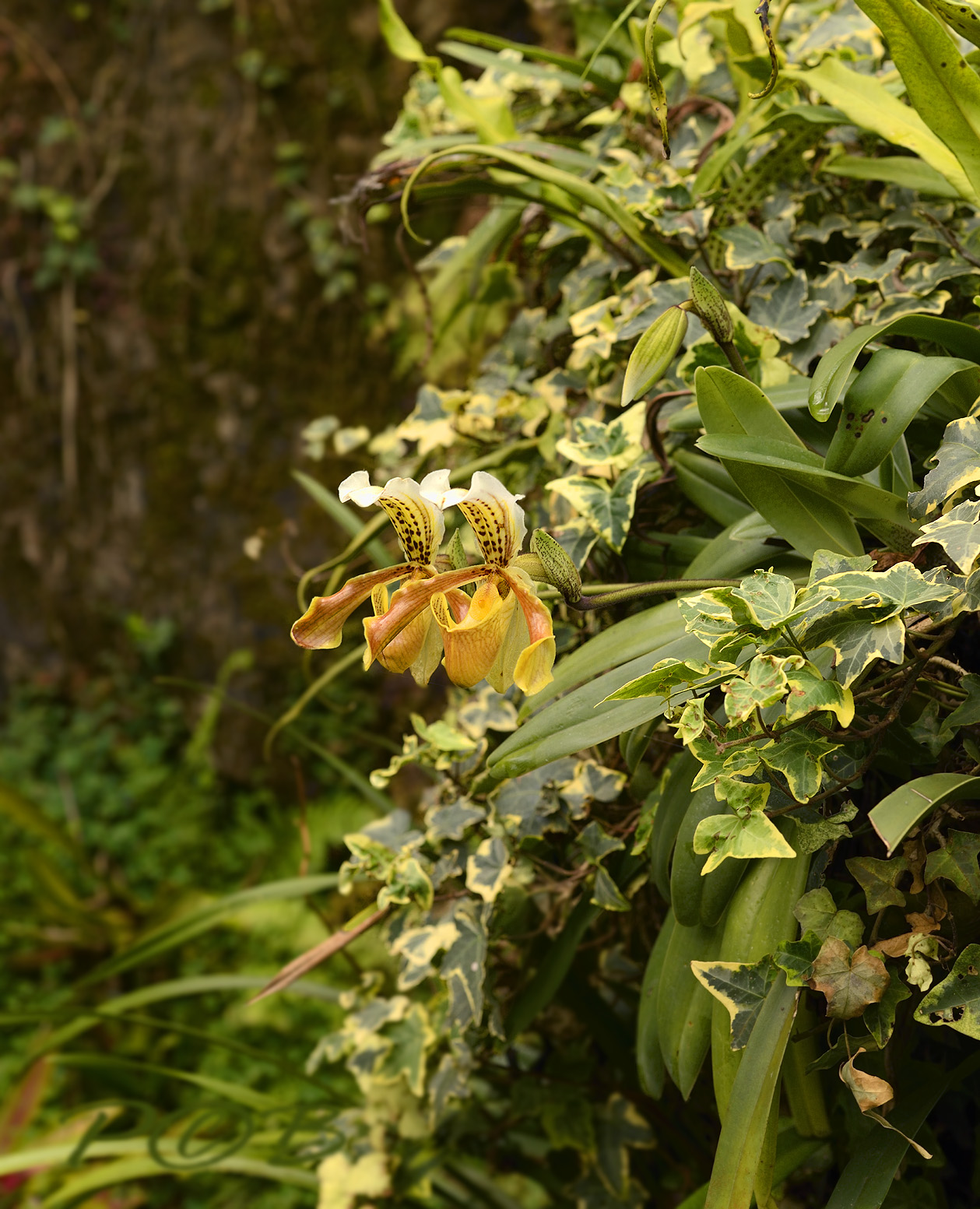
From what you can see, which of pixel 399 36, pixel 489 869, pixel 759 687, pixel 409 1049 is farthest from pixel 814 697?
pixel 399 36

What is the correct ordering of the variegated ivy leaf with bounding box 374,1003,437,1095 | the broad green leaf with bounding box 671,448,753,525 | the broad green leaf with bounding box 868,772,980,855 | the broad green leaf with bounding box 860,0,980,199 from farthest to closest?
the variegated ivy leaf with bounding box 374,1003,437,1095
the broad green leaf with bounding box 671,448,753,525
the broad green leaf with bounding box 860,0,980,199
the broad green leaf with bounding box 868,772,980,855

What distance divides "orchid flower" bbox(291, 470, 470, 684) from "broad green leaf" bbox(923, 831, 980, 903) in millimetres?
284

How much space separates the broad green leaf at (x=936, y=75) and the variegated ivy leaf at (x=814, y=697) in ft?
1.11

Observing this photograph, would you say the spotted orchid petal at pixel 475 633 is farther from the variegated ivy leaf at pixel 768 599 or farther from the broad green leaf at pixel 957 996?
the broad green leaf at pixel 957 996

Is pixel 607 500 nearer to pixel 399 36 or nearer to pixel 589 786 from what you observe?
pixel 589 786

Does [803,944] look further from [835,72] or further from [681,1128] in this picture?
[835,72]

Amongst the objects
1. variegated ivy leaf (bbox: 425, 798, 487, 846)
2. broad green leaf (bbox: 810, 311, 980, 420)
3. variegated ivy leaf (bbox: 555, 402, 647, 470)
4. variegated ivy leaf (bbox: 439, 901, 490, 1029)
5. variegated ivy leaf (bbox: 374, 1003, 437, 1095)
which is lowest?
variegated ivy leaf (bbox: 374, 1003, 437, 1095)

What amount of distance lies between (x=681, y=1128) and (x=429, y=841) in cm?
38

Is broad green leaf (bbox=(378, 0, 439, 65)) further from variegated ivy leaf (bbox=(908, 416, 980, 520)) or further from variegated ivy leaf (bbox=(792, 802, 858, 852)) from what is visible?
variegated ivy leaf (bbox=(792, 802, 858, 852))

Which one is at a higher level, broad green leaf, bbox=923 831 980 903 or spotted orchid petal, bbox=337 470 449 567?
spotted orchid petal, bbox=337 470 449 567

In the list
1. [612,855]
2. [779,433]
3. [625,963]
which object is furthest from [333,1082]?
[779,433]

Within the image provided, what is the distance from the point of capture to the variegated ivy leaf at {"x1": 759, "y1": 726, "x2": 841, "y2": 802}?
0.44m

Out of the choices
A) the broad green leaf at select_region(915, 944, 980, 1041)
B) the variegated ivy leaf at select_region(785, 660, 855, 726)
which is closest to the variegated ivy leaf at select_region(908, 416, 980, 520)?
the variegated ivy leaf at select_region(785, 660, 855, 726)

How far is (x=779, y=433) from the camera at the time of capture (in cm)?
52
